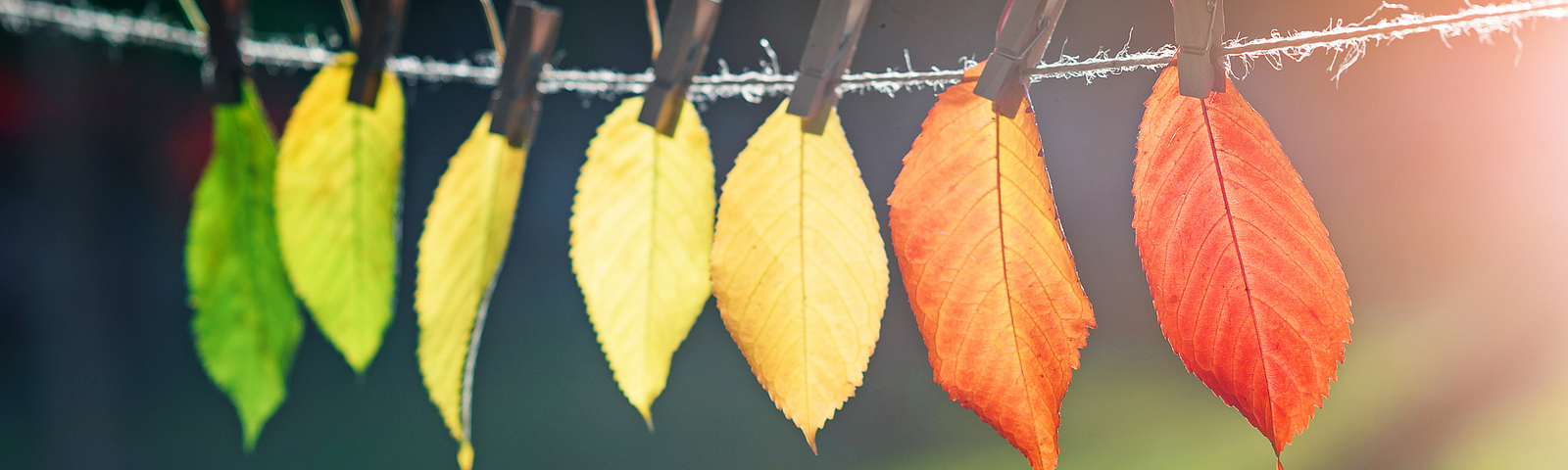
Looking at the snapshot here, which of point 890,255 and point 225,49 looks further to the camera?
point 890,255

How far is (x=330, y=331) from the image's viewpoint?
0.95ft

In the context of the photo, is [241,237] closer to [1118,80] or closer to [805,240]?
[805,240]

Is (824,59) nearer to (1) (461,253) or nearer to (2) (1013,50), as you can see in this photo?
(2) (1013,50)

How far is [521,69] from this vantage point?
0.84 ft

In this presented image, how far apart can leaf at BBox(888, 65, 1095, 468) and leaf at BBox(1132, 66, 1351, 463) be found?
0.11 ft

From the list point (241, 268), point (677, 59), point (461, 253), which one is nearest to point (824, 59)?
point (677, 59)

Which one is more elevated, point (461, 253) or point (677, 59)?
point (677, 59)

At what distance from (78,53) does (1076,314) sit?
0.79m

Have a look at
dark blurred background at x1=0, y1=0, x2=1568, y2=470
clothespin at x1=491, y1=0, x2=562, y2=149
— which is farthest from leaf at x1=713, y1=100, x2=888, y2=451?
dark blurred background at x1=0, y1=0, x2=1568, y2=470

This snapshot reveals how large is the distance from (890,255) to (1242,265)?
11.5 inches

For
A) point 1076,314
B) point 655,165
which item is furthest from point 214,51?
point 1076,314

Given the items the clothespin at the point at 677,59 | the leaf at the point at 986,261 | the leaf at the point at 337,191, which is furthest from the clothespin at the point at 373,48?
the leaf at the point at 986,261

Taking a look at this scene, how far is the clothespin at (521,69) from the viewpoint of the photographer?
0.25 m

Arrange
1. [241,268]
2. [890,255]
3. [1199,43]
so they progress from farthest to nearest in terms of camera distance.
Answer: [890,255] < [241,268] < [1199,43]
